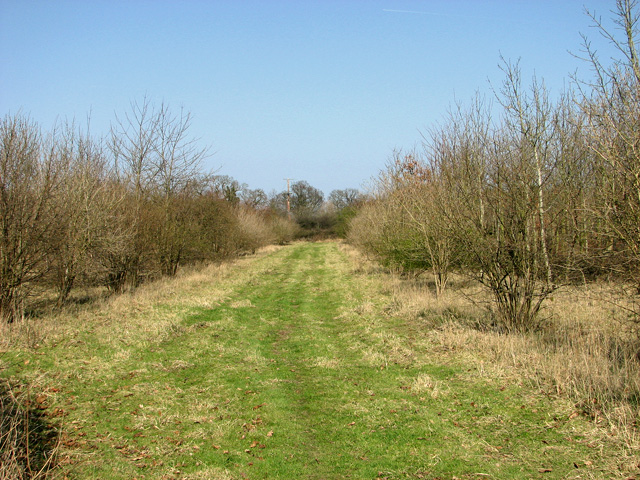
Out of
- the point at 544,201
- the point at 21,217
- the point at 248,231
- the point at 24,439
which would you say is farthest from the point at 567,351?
the point at 248,231

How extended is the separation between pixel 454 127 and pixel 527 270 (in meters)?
4.02

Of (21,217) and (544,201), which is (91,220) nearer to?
(21,217)

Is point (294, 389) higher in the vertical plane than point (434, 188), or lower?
lower

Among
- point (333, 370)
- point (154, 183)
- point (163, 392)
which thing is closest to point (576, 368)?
point (333, 370)

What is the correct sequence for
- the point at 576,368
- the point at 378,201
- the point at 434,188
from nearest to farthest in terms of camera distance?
the point at 576,368 → the point at 434,188 → the point at 378,201

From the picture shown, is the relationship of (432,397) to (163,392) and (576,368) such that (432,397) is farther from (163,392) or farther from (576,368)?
(163,392)

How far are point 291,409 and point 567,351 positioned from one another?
14.0 feet

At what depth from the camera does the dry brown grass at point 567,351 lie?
5031mm

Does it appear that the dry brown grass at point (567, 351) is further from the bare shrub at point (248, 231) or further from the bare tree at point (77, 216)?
the bare shrub at point (248, 231)

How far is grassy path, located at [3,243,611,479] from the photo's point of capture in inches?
170

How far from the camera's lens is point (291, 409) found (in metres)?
5.76

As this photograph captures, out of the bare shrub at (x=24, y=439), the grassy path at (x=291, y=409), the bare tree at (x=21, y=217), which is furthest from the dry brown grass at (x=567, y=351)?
the bare tree at (x=21, y=217)

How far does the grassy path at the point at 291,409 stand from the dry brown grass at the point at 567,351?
1.00ft

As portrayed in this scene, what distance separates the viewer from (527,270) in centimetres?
777
